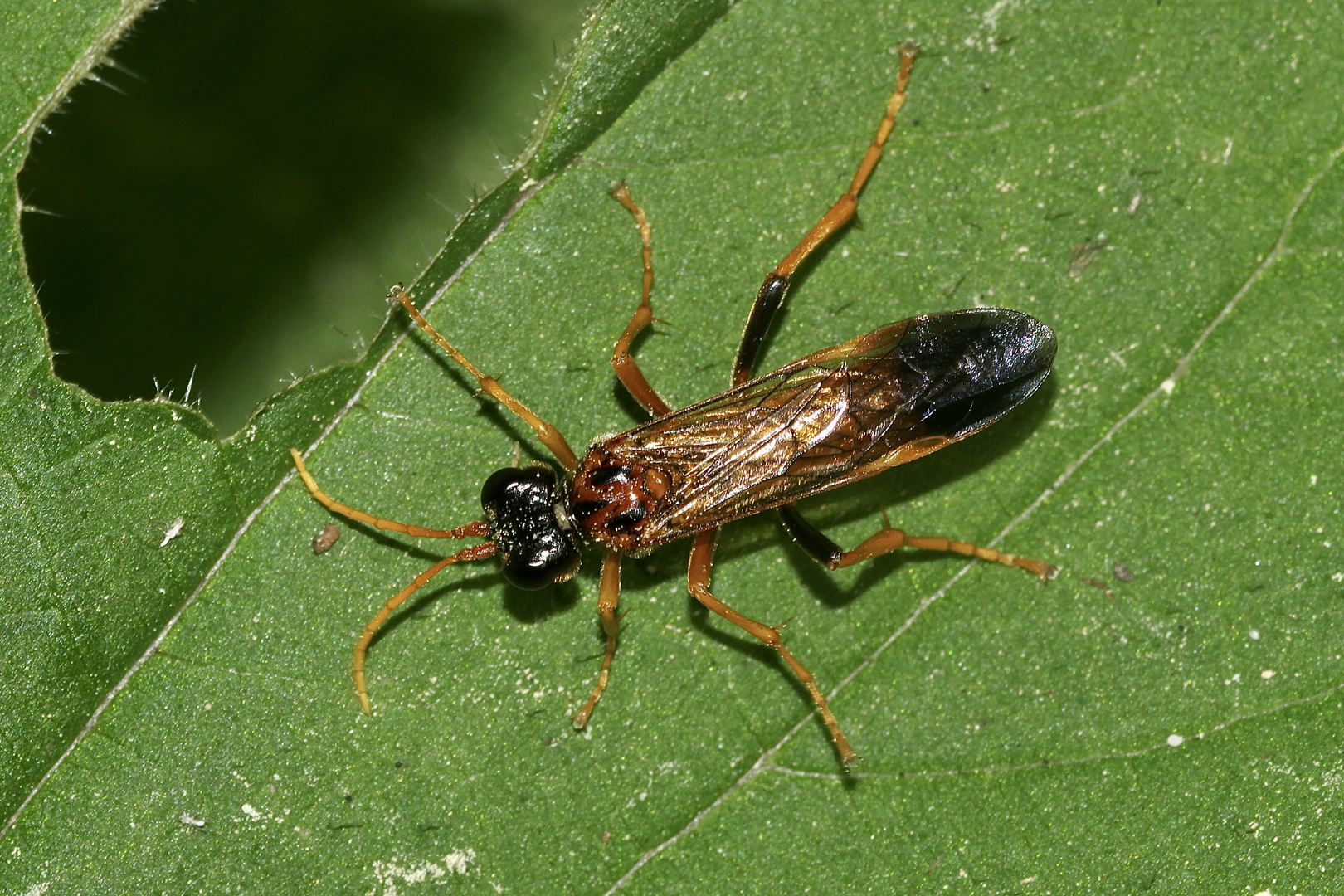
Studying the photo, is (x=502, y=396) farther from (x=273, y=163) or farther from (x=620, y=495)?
(x=273, y=163)

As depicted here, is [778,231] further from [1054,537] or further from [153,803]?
[153,803]

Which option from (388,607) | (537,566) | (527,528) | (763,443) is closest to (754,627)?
(763,443)

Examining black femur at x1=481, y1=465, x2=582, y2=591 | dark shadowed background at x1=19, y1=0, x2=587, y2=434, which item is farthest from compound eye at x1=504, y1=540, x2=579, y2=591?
dark shadowed background at x1=19, y1=0, x2=587, y2=434

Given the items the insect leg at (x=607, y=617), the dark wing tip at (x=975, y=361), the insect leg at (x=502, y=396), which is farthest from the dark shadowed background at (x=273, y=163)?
the dark wing tip at (x=975, y=361)

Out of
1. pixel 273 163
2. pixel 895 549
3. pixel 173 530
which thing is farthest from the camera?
pixel 273 163

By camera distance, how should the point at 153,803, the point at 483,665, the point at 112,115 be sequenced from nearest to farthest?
the point at 153,803, the point at 483,665, the point at 112,115

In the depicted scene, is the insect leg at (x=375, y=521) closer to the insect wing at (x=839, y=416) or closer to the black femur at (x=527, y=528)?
the black femur at (x=527, y=528)

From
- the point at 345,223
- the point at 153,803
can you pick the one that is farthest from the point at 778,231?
the point at 153,803
